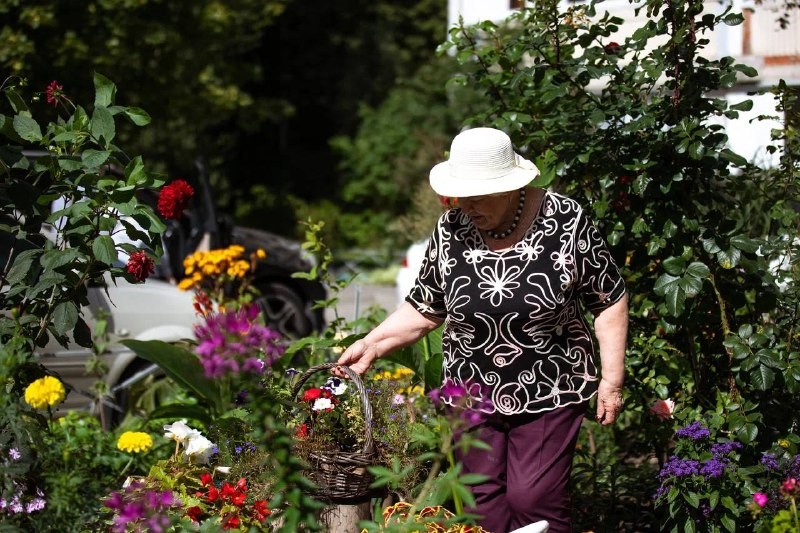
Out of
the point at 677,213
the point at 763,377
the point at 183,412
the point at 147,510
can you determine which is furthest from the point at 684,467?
the point at 183,412

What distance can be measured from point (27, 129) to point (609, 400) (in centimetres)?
220

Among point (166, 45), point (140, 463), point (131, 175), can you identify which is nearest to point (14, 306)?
point (131, 175)

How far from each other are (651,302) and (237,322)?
222cm

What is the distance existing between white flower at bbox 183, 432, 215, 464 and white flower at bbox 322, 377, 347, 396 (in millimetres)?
571

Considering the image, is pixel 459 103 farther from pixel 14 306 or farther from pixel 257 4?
pixel 14 306

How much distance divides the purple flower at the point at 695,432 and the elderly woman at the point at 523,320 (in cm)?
38

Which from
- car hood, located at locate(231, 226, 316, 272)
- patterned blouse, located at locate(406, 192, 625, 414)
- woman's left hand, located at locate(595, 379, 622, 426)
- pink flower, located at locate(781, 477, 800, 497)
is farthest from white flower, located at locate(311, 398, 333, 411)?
car hood, located at locate(231, 226, 316, 272)

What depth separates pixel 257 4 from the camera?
16797mm

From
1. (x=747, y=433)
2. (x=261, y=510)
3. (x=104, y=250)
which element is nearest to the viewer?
(x=261, y=510)

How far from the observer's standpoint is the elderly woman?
324cm

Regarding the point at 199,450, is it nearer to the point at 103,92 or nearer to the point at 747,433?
the point at 103,92

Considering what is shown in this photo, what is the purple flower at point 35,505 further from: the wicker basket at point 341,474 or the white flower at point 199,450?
the white flower at point 199,450

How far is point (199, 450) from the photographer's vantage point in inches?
154

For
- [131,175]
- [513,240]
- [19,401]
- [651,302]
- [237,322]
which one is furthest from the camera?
[651,302]
